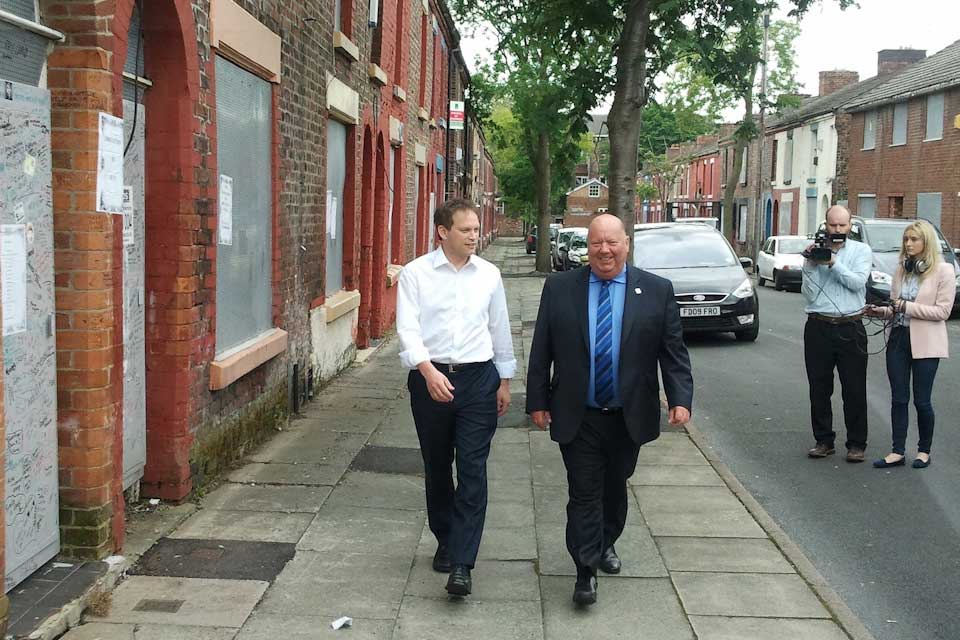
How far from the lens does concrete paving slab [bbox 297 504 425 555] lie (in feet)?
19.7

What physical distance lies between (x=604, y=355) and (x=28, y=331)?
259cm

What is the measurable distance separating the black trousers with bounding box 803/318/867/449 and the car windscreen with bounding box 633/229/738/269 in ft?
26.6

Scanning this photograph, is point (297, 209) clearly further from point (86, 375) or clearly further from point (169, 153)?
point (86, 375)

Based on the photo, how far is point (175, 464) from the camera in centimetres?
661

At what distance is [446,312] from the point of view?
5305mm

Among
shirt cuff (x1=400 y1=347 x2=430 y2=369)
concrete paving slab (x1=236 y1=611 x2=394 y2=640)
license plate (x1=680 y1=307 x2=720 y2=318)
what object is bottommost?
concrete paving slab (x1=236 y1=611 x2=394 y2=640)

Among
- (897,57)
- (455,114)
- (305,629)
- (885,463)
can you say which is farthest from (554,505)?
(897,57)

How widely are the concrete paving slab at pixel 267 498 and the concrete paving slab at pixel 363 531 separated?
181 mm

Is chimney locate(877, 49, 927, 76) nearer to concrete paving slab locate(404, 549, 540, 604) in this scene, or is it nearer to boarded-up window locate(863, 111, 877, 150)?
boarded-up window locate(863, 111, 877, 150)

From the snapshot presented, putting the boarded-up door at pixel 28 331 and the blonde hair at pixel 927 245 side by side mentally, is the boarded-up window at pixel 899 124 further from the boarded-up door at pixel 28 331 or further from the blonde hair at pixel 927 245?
the boarded-up door at pixel 28 331

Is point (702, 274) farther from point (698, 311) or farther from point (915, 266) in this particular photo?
point (915, 266)

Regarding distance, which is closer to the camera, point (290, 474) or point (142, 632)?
point (142, 632)

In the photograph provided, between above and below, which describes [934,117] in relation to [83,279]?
above

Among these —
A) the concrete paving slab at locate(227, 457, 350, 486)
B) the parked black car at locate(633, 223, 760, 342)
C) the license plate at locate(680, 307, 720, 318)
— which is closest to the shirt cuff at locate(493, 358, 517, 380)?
the concrete paving slab at locate(227, 457, 350, 486)
